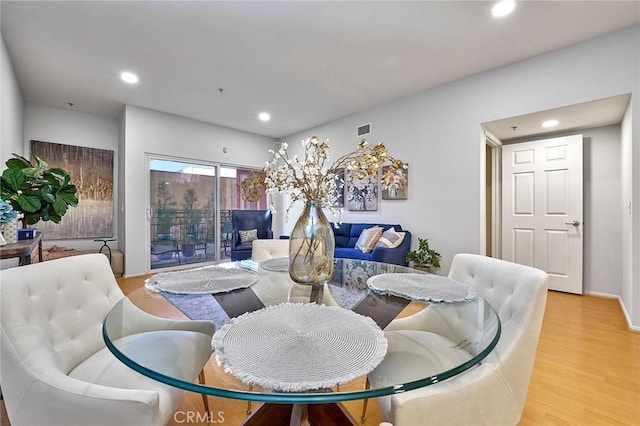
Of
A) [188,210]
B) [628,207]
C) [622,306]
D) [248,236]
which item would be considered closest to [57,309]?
[248,236]

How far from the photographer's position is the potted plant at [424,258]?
3.54 metres

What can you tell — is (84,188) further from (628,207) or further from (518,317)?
(628,207)

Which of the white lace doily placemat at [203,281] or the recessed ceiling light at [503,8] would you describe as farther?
the recessed ceiling light at [503,8]

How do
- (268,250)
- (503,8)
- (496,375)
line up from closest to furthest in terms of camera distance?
(496,375)
(503,8)
(268,250)

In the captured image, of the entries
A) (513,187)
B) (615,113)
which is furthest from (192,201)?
(615,113)

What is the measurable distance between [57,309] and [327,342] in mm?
1054

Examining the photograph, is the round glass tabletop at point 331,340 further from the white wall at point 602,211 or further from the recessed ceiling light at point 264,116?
the recessed ceiling light at point 264,116

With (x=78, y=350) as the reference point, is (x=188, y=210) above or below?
above

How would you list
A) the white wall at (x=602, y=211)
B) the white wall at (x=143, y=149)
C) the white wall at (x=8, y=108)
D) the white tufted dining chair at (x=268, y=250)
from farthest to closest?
the white wall at (x=143, y=149), the white wall at (x=602, y=211), the white wall at (x=8, y=108), the white tufted dining chair at (x=268, y=250)

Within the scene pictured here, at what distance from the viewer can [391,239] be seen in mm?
3719

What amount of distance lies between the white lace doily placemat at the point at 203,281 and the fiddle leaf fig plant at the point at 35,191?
1.11 meters

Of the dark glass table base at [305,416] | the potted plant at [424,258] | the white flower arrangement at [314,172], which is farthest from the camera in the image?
the potted plant at [424,258]

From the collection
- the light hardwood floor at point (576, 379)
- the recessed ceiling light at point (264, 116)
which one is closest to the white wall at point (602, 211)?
the light hardwood floor at point (576, 379)

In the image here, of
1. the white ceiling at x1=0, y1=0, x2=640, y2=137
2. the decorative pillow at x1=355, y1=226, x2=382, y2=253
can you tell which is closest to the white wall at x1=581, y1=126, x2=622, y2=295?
the white ceiling at x1=0, y1=0, x2=640, y2=137
